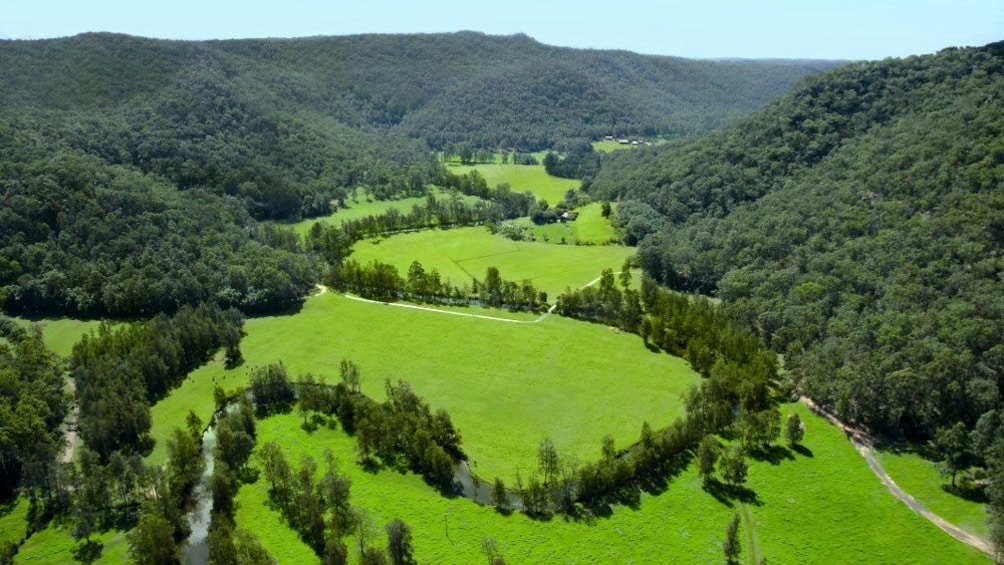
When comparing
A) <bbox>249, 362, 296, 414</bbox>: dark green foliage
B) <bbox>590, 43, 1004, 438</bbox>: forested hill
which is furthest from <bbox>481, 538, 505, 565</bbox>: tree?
<bbox>590, 43, 1004, 438</bbox>: forested hill

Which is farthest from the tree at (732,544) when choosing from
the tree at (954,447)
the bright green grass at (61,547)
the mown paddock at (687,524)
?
the bright green grass at (61,547)

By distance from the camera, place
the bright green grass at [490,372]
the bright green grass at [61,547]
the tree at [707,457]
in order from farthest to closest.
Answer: the bright green grass at [490,372], the tree at [707,457], the bright green grass at [61,547]

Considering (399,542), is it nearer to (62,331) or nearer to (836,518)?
(836,518)

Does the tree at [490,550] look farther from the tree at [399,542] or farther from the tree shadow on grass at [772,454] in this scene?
the tree shadow on grass at [772,454]

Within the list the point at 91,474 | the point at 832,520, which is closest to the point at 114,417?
the point at 91,474

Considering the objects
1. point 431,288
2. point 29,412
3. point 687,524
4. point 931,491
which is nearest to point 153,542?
point 29,412

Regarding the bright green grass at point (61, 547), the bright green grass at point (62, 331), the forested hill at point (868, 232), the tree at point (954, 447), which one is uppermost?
the forested hill at point (868, 232)

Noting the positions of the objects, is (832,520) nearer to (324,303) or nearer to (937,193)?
(937,193)

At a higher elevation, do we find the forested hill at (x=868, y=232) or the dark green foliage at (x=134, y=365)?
the forested hill at (x=868, y=232)
